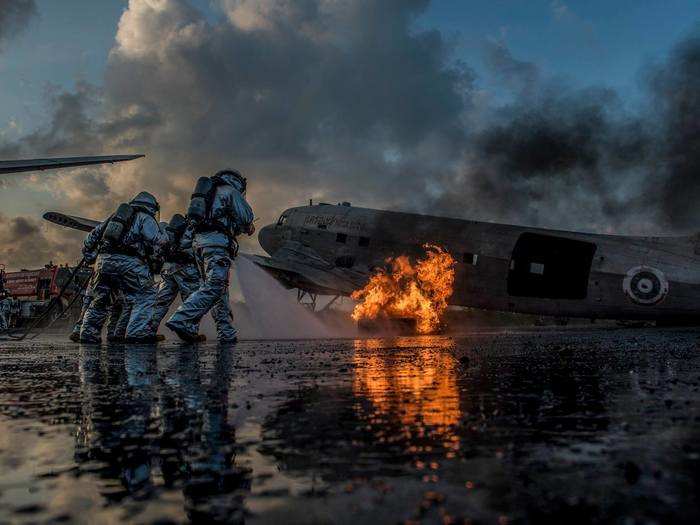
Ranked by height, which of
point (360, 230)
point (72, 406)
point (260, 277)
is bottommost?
point (72, 406)

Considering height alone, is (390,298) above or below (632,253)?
below

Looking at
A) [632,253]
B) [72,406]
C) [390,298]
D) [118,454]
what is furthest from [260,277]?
[118,454]

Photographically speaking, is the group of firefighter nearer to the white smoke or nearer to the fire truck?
the white smoke

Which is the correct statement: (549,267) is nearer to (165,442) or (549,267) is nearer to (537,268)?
(537,268)

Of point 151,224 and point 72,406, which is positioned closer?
point 72,406

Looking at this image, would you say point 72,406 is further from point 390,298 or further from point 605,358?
point 390,298

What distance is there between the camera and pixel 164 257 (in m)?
12.2

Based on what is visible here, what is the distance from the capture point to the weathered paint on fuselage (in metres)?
17.0

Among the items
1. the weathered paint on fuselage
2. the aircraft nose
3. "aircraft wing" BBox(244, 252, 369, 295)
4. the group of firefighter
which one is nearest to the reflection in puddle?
the group of firefighter

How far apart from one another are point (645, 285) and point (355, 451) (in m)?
17.4

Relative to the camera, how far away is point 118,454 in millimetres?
1988

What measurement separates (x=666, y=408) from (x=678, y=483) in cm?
148

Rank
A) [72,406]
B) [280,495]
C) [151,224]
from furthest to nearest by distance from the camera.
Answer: [151,224] → [72,406] → [280,495]

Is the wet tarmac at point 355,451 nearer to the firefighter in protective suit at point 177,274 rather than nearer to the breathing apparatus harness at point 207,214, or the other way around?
the breathing apparatus harness at point 207,214
